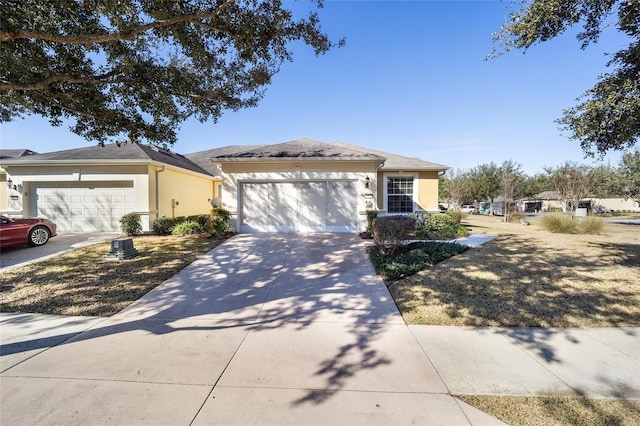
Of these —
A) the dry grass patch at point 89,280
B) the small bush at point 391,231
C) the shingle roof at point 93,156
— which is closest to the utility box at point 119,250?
the dry grass patch at point 89,280

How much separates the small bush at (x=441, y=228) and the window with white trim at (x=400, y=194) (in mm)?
2736

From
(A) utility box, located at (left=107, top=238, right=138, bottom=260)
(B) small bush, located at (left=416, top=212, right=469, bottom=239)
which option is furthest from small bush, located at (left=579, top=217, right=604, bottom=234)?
(A) utility box, located at (left=107, top=238, right=138, bottom=260)

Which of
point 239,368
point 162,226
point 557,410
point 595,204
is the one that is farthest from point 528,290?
point 595,204

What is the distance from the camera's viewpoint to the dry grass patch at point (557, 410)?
232 cm

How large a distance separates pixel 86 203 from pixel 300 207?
981 cm

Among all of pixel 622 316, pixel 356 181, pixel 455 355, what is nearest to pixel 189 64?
pixel 356 181

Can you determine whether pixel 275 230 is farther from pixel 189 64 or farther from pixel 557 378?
pixel 557 378

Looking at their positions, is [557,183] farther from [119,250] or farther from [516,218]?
[119,250]

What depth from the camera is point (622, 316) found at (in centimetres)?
441

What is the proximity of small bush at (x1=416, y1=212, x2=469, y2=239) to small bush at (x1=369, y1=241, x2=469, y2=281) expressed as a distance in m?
2.17

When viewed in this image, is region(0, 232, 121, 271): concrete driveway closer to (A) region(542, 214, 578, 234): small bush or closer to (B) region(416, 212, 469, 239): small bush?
(B) region(416, 212, 469, 239): small bush

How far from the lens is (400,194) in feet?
48.2

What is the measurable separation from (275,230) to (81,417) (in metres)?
9.23

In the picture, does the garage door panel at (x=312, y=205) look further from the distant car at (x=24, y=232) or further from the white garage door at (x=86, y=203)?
the distant car at (x=24, y=232)
